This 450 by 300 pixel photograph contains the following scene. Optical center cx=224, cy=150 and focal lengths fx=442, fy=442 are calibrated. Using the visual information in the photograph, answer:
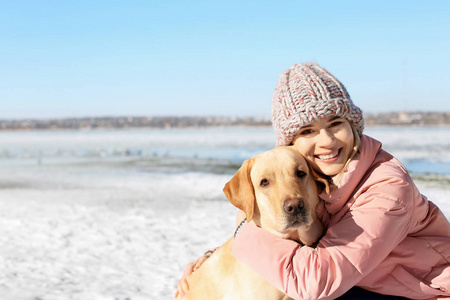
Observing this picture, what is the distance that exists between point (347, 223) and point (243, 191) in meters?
0.68

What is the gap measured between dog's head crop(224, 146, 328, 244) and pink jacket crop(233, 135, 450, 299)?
10 centimetres

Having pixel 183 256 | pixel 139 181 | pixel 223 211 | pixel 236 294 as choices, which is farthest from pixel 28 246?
pixel 139 181

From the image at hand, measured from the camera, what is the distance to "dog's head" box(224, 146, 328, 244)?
8.59 ft

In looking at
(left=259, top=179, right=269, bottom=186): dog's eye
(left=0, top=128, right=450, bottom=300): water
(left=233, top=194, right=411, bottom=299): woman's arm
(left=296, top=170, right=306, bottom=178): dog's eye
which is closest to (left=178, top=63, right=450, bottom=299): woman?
(left=233, top=194, right=411, bottom=299): woman's arm

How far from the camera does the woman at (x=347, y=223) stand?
8.04 feet

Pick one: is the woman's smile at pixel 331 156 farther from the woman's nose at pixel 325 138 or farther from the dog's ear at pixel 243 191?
the dog's ear at pixel 243 191

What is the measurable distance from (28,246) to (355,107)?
5886mm

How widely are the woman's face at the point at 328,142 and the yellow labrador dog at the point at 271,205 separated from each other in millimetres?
92

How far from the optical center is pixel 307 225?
8.71 ft

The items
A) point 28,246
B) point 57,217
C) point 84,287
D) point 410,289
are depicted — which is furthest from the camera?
point 57,217

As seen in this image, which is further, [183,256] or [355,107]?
[183,256]

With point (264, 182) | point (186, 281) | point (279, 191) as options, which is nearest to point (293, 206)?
point (279, 191)

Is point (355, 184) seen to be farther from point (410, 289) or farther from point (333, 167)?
point (410, 289)

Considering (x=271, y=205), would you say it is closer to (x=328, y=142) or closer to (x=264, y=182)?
(x=264, y=182)
